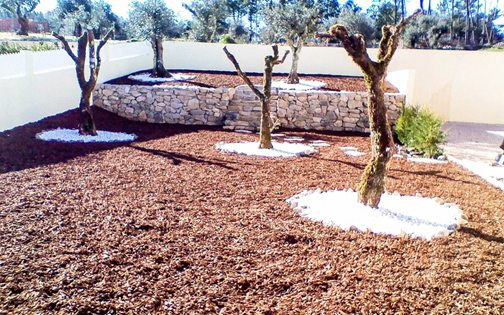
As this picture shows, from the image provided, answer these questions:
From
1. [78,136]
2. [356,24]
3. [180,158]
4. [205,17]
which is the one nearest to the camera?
[180,158]

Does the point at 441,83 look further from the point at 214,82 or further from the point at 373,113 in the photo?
the point at 373,113

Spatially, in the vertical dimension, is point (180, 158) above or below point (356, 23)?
below

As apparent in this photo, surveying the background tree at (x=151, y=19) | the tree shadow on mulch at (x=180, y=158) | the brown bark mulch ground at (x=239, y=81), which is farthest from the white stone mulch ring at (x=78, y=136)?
the background tree at (x=151, y=19)

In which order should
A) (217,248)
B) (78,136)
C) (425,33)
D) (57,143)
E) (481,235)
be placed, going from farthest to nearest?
(425,33), (78,136), (57,143), (481,235), (217,248)

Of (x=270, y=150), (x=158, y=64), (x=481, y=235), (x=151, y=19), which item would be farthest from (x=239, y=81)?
(x=481, y=235)

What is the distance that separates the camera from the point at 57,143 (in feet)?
27.6

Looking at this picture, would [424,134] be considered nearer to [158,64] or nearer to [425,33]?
[158,64]

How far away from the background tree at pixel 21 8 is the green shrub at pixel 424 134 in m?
25.6

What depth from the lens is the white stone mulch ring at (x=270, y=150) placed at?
835cm

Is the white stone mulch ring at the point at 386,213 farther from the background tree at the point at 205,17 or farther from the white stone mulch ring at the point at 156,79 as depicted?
the background tree at the point at 205,17

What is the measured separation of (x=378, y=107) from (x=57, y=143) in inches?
235

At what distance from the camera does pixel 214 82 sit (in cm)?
1388

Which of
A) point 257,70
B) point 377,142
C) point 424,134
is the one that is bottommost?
point 424,134

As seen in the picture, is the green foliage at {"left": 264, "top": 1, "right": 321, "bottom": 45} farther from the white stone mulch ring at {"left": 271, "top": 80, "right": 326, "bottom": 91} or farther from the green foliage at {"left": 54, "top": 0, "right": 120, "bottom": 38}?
the green foliage at {"left": 54, "top": 0, "right": 120, "bottom": 38}
